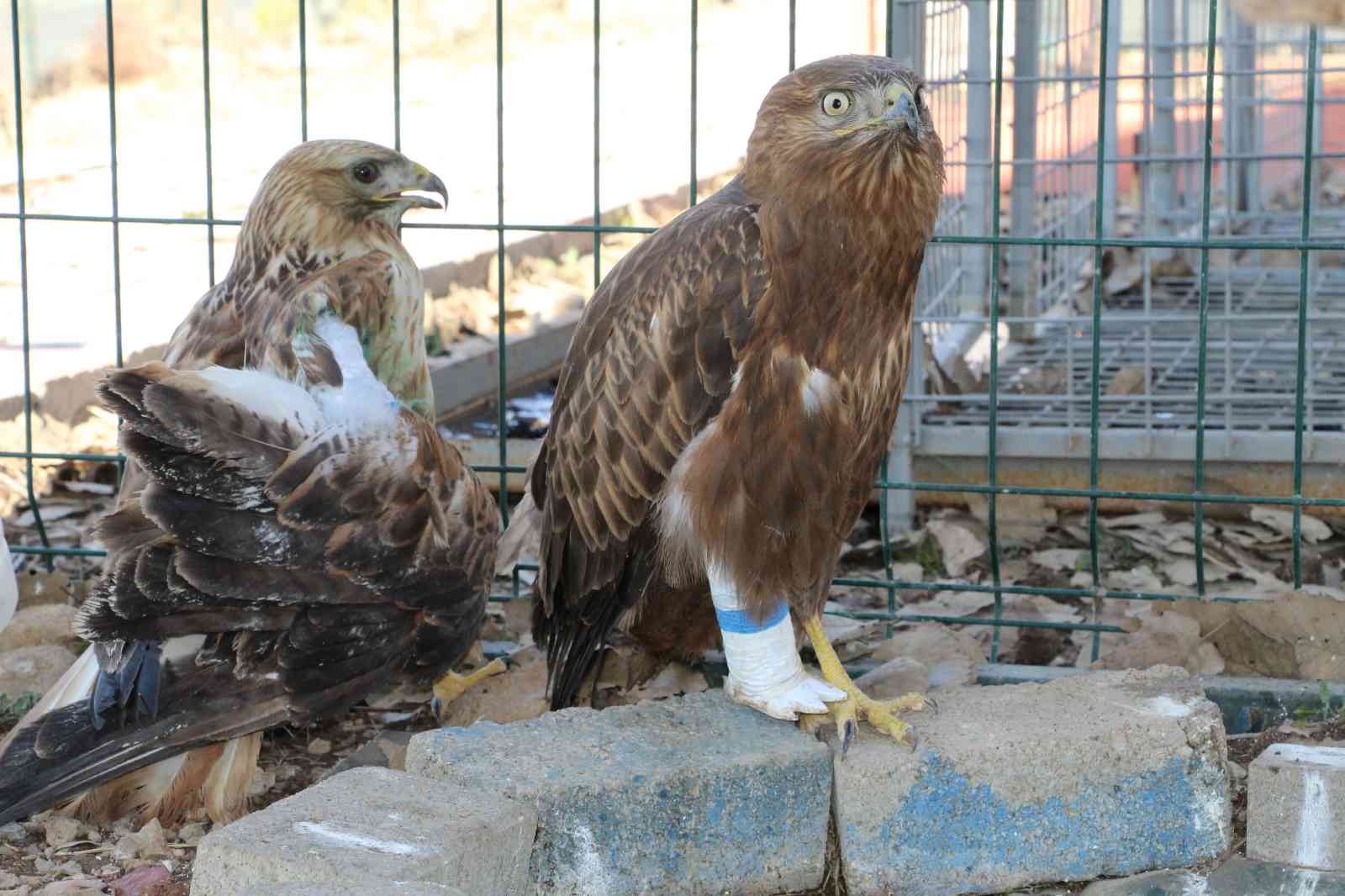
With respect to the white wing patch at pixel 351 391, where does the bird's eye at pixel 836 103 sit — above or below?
above

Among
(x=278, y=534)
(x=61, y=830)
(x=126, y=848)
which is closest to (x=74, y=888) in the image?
(x=126, y=848)

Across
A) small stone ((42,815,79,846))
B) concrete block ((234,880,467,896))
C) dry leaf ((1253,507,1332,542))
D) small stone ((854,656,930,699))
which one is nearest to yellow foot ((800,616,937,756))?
small stone ((854,656,930,699))

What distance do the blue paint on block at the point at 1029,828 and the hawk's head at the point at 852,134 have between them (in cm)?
125

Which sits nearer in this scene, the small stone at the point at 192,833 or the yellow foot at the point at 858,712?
the yellow foot at the point at 858,712

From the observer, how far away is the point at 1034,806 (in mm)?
3785

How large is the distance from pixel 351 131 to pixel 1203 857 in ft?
39.7

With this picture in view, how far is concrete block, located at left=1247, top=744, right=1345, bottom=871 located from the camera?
3676 mm

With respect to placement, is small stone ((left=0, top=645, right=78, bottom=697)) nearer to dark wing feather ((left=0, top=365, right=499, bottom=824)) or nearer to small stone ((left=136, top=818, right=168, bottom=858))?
dark wing feather ((left=0, top=365, right=499, bottom=824))

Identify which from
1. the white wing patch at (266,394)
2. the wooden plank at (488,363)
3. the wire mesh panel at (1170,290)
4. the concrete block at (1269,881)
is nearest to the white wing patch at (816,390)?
the wire mesh panel at (1170,290)

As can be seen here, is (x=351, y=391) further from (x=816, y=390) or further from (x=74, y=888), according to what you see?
(x=74, y=888)

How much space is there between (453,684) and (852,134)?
2.01 metres

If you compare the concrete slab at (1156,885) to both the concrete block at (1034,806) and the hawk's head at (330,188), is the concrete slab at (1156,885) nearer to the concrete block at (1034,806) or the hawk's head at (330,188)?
the concrete block at (1034,806)

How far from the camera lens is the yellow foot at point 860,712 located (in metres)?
3.91

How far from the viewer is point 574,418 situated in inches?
165
